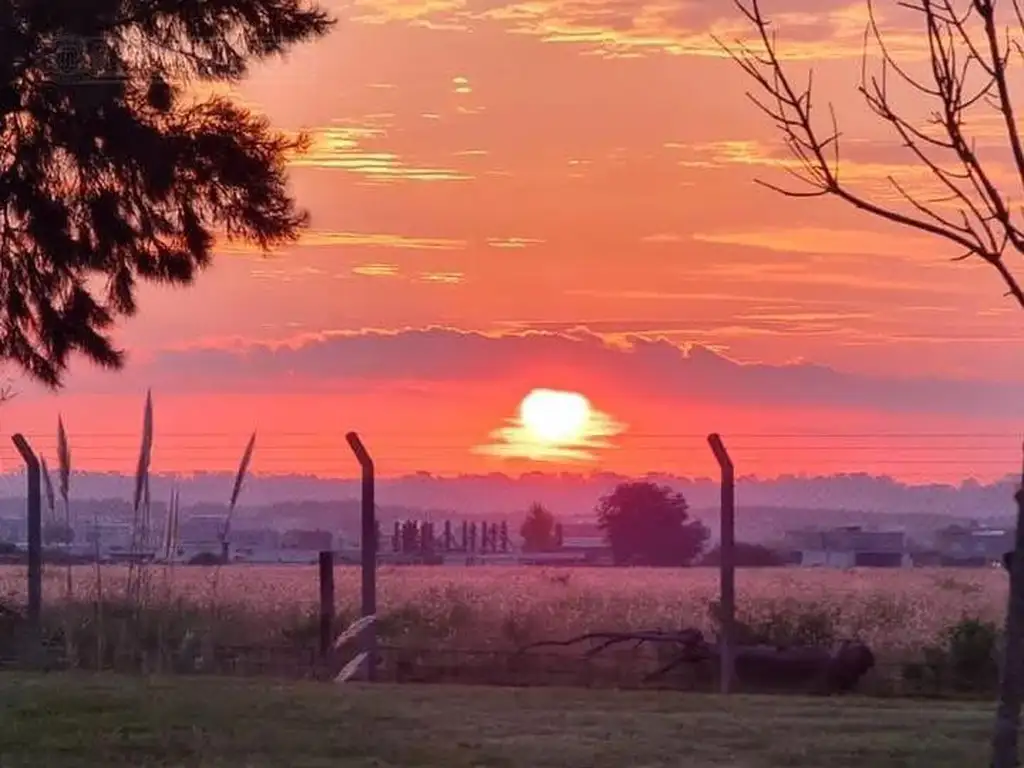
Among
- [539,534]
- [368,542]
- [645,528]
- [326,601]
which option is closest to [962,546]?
[539,534]

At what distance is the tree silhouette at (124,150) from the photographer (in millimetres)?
12953

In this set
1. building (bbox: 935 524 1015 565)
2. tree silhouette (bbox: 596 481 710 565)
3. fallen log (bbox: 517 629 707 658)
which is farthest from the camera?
tree silhouette (bbox: 596 481 710 565)

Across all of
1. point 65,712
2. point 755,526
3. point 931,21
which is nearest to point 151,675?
point 65,712

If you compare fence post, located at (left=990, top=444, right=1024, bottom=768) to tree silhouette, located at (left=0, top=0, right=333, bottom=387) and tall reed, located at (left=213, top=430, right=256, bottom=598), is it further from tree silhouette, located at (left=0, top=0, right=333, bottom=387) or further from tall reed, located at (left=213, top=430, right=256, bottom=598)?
tall reed, located at (left=213, top=430, right=256, bottom=598)

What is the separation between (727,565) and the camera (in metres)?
14.7

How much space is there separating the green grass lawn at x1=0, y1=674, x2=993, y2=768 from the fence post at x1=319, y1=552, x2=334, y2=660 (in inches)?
93.9

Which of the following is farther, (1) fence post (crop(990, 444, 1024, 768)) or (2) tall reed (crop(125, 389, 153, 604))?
(2) tall reed (crop(125, 389, 153, 604))

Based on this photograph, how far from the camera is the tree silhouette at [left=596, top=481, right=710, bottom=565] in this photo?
178ft

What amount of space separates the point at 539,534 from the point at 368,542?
36.1m

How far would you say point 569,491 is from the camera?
1447 inches

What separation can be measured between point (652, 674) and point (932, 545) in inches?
1212

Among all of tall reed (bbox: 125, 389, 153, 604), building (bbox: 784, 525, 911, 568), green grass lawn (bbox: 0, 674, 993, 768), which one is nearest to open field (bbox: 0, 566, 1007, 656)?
tall reed (bbox: 125, 389, 153, 604)

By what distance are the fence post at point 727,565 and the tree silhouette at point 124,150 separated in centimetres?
380

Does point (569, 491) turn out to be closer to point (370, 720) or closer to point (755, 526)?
point (755, 526)
